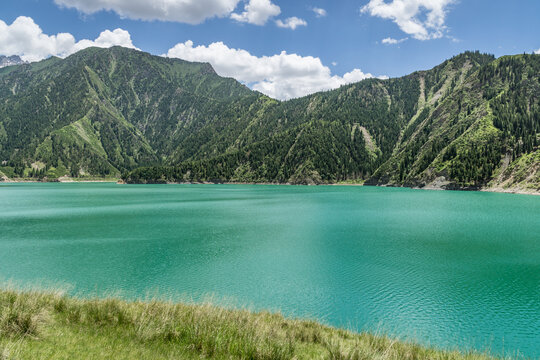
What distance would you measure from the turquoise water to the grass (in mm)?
6424

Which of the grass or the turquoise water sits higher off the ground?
the grass

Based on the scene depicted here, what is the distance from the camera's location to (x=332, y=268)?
30.6 metres

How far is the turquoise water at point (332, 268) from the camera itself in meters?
20.2

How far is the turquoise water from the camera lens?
20.2m

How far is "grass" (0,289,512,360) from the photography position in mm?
10867

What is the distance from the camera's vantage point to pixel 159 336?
12234 millimetres

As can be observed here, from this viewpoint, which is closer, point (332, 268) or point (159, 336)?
point (159, 336)

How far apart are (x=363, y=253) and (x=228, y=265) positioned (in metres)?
15.1

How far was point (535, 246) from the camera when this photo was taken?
128 ft

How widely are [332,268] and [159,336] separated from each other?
21.0m

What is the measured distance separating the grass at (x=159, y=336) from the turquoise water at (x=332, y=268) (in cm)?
642

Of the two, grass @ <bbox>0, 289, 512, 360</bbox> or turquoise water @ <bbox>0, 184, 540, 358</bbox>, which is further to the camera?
turquoise water @ <bbox>0, 184, 540, 358</bbox>

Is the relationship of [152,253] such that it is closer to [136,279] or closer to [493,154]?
[136,279]

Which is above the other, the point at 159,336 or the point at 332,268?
the point at 159,336
